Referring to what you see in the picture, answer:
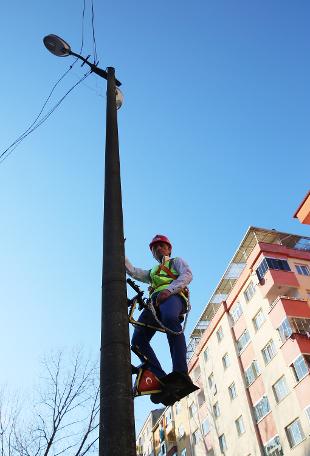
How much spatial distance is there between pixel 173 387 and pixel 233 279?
32982 mm

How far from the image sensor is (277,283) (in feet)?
92.2

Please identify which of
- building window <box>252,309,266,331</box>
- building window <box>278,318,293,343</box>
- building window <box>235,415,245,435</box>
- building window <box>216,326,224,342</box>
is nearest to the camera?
building window <box>278,318,293,343</box>

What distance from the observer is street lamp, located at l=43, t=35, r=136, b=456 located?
7.70 feet

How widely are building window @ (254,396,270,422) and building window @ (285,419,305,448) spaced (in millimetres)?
2387

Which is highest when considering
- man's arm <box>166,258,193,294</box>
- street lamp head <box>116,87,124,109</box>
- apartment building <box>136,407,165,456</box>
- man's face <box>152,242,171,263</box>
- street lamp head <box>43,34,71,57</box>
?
apartment building <box>136,407,165,456</box>

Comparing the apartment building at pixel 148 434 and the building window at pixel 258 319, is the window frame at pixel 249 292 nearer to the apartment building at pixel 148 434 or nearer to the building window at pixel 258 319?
the building window at pixel 258 319

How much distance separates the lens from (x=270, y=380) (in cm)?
2658

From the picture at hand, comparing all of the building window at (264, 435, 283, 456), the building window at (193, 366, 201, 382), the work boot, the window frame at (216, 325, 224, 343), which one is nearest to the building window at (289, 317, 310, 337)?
the building window at (264, 435, 283, 456)

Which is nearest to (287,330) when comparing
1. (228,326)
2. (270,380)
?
(270,380)

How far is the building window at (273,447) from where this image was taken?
24.7 m

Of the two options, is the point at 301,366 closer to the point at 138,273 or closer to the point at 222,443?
the point at 222,443

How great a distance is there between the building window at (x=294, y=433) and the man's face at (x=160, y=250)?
70.7 feet

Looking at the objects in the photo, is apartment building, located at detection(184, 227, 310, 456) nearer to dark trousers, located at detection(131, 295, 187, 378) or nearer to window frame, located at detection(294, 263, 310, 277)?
window frame, located at detection(294, 263, 310, 277)

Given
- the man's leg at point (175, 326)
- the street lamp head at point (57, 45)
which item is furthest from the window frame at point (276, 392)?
the street lamp head at point (57, 45)
